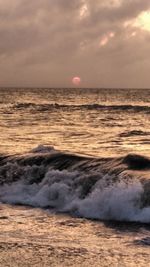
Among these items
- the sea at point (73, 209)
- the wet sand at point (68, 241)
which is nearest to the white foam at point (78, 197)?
the sea at point (73, 209)

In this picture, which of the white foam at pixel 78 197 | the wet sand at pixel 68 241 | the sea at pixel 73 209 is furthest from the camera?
the white foam at pixel 78 197

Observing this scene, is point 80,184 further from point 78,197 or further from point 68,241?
point 68,241

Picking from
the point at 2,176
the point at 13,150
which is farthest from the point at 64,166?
the point at 13,150

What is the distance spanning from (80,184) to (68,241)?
4.79 m

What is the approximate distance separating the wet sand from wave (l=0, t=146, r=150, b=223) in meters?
0.80

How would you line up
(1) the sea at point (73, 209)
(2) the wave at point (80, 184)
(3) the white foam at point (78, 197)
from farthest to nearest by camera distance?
(2) the wave at point (80, 184) < (3) the white foam at point (78, 197) < (1) the sea at point (73, 209)

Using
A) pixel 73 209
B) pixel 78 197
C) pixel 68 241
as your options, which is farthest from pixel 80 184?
pixel 68 241

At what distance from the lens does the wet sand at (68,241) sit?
25.6ft

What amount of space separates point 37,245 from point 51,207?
386 centimetres

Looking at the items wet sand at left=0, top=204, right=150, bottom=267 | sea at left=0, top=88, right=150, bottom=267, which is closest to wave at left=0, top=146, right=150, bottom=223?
sea at left=0, top=88, right=150, bottom=267

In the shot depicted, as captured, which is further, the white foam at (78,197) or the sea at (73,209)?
the white foam at (78,197)

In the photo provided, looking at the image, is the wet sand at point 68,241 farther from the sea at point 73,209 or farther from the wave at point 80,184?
the wave at point 80,184

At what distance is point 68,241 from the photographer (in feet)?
29.3

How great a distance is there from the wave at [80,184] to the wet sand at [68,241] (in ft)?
2.61
